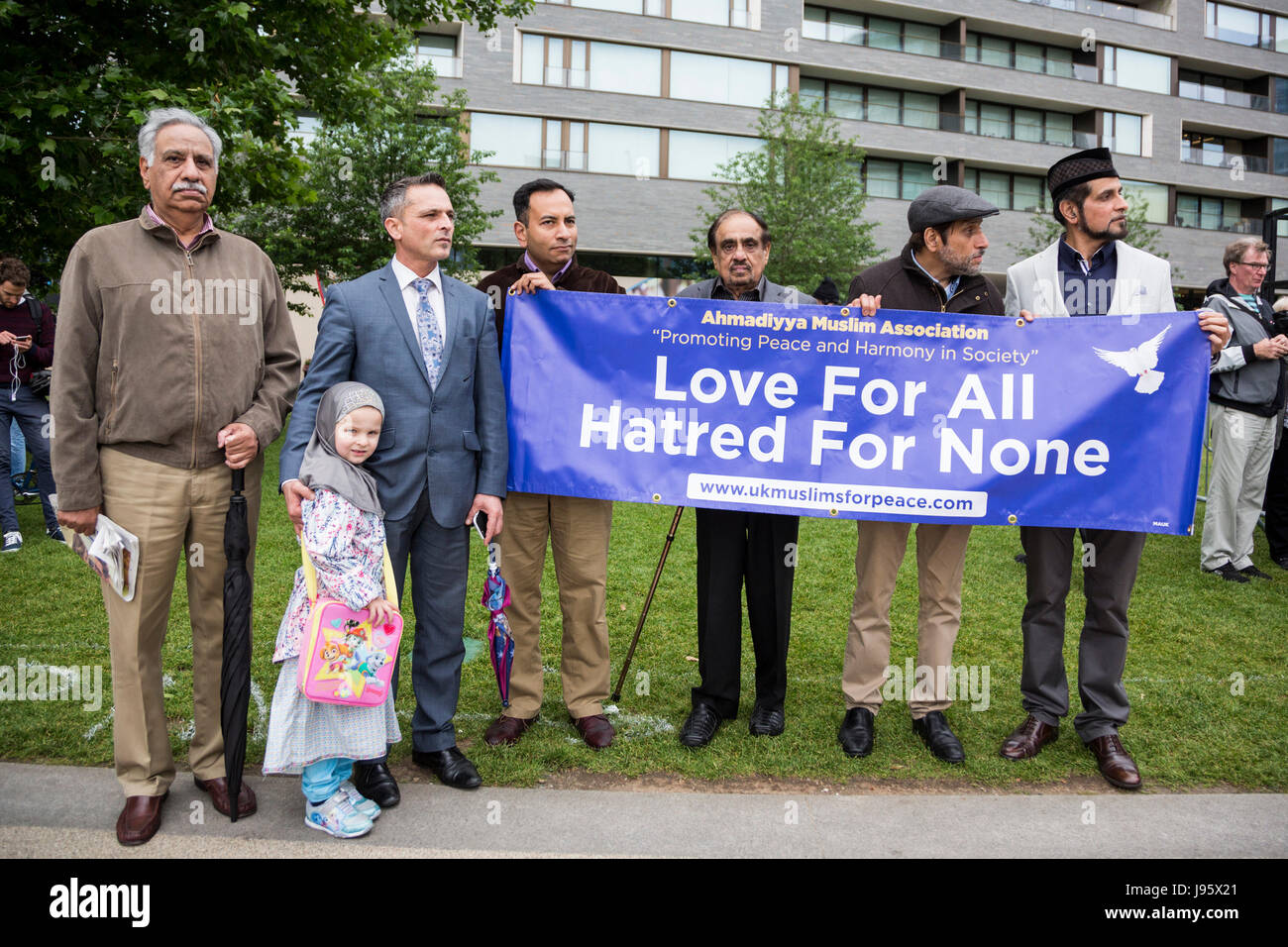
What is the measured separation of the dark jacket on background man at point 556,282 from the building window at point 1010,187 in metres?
40.8

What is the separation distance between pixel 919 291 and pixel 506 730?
2881mm

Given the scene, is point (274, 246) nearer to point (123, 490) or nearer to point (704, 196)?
point (704, 196)

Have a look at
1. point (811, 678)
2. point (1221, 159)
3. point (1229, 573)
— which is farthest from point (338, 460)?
point (1221, 159)

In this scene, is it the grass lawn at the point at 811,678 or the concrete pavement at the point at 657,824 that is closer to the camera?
the concrete pavement at the point at 657,824

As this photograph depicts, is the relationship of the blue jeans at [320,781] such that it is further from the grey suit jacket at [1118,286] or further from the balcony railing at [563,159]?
the balcony railing at [563,159]

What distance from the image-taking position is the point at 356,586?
355cm

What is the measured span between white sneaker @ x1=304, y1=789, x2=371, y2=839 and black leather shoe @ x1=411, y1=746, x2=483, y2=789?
0.47 m

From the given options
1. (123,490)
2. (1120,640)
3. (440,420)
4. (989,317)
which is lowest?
(1120,640)

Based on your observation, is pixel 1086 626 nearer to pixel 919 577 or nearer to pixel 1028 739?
pixel 1028 739

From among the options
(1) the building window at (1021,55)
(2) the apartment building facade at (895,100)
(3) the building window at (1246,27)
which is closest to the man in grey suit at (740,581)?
(2) the apartment building facade at (895,100)

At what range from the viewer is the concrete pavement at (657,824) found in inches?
137

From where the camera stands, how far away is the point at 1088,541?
179 inches

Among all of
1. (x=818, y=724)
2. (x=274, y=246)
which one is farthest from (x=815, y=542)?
(x=274, y=246)

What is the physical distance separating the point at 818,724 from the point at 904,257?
2.34m
